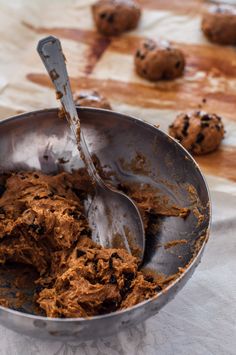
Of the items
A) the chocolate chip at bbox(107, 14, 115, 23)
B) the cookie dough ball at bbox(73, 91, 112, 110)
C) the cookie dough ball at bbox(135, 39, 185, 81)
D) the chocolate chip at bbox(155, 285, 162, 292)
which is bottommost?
the chocolate chip at bbox(155, 285, 162, 292)

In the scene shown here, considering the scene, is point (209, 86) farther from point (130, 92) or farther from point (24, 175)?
point (24, 175)

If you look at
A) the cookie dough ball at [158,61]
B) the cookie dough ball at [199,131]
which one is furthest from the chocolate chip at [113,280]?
the cookie dough ball at [158,61]

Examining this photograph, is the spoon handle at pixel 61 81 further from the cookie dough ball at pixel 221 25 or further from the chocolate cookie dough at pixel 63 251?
the cookie dough ball at pixel 221 25

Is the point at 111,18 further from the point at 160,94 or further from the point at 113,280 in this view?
the point at 113,280

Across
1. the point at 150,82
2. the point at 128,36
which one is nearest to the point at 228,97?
the point at 150,82

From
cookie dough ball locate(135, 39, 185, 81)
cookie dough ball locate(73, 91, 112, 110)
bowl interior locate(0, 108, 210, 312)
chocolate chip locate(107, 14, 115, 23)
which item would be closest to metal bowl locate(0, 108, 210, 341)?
bowl interior locate(0, 108, 210, 312)

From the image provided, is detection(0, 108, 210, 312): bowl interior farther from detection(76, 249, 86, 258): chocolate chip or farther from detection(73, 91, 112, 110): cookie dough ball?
detection(73, 91, 112, 110): cookie dough ball
